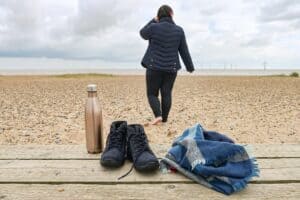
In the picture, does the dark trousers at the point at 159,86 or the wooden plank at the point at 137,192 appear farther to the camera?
the dark trousers at the point at 159,86

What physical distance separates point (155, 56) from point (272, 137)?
7.33 feet

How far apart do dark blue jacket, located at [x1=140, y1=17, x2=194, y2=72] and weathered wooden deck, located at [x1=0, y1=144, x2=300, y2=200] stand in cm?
379

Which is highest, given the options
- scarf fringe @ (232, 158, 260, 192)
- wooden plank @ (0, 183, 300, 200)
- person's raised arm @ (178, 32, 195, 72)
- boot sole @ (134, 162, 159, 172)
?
person's raised arm @ (178, 32, 195, 72)

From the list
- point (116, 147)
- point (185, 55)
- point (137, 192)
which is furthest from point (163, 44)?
point (137, 192)

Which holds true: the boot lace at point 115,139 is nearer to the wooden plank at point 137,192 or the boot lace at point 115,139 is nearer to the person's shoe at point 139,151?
the person's shoe at point 139,151

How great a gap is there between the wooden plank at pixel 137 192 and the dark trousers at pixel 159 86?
4.26 meters

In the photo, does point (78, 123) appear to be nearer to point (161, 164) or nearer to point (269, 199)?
point (161, 164)

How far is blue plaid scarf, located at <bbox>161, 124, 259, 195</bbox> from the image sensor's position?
4.91 feet

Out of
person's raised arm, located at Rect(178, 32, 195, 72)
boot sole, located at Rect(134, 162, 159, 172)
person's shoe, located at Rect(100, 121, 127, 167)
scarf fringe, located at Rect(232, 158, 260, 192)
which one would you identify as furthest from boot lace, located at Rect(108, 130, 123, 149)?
person's raised arm, located at Rect(178, 32, 195, 72)

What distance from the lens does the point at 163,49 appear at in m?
5.60

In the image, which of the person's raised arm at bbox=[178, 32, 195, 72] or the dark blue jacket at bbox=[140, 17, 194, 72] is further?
the person's raised arm at bbox=[178, 32, 195, 72]

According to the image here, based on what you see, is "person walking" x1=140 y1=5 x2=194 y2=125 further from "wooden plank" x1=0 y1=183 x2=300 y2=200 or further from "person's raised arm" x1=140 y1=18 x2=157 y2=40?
"wooden plank" x1=0 y1=183 x2=300 y2=200

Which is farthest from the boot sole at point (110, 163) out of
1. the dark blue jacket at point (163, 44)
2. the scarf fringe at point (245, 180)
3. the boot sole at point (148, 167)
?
the dark blue jacket at point (163, 44)

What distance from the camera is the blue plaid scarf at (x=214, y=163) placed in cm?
150
